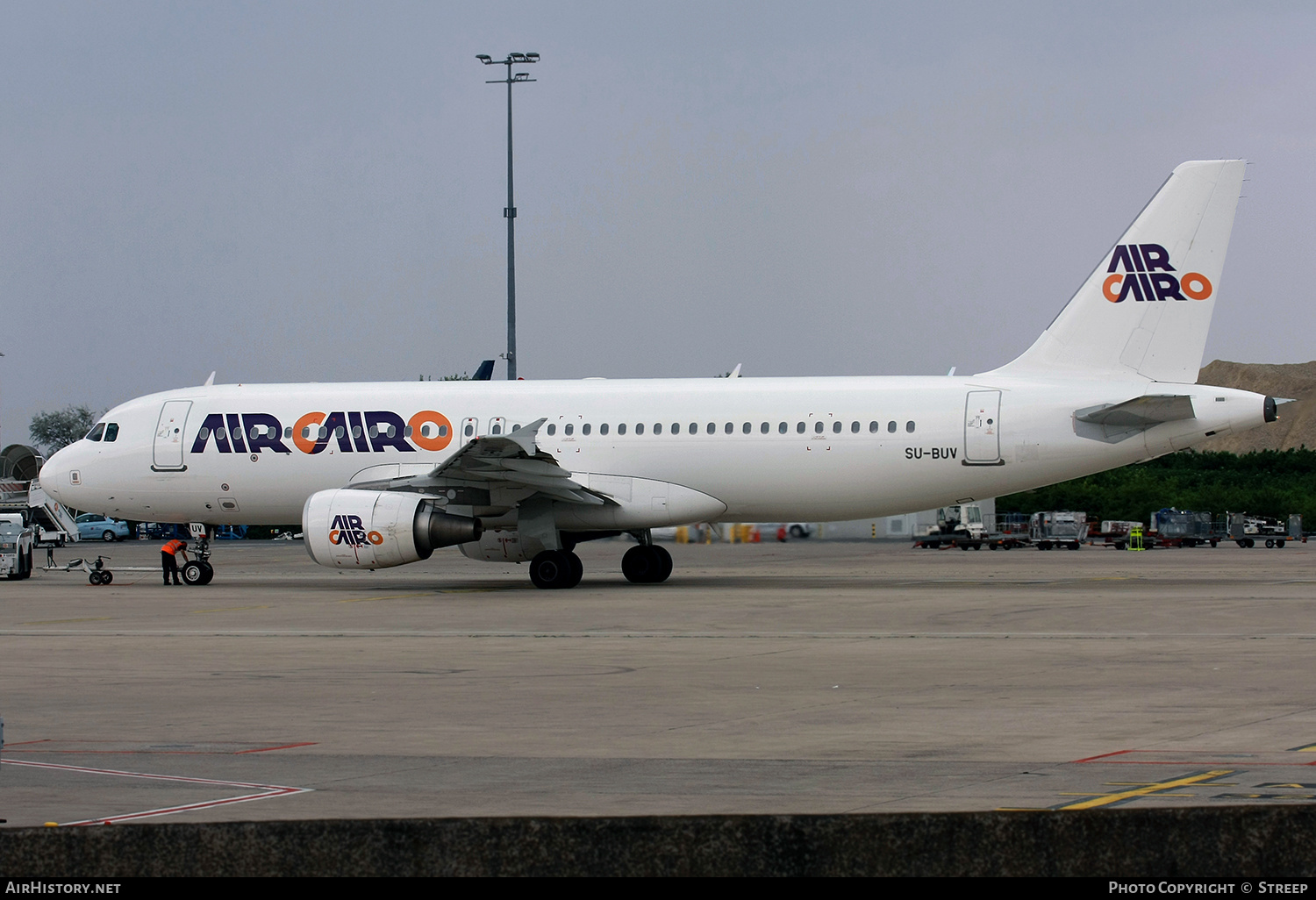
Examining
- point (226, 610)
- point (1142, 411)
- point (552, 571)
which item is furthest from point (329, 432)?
point (1142, 411)

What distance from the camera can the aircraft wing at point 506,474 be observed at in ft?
77.5

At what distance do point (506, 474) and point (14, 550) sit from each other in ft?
48.6

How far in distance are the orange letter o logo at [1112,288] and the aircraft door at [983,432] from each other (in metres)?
2.60

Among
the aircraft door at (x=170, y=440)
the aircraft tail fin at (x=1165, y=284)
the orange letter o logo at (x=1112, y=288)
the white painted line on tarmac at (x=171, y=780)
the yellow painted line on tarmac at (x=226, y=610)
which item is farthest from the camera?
the aircraft door at (x=170, y=440)

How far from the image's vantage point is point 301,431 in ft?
90.1

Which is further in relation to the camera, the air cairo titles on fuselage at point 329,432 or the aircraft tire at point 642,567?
the aircraft tire at point 642,567

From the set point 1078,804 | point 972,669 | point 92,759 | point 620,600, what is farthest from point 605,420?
point 1078,804

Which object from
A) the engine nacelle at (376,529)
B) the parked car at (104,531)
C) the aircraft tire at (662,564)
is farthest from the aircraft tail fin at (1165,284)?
the parked car at (104,531)

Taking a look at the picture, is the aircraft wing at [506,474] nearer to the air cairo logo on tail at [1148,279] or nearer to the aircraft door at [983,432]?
the aircraft door at [983,432]

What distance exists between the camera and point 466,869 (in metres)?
4.80

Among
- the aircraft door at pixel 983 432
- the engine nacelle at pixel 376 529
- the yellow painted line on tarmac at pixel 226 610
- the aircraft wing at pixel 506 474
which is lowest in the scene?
the yellow painted line on tarmac at pixel 226 610

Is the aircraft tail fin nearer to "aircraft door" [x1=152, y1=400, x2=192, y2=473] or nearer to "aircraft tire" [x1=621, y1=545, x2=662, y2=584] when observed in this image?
"aircraft tire" [x1=621, y1=545, x2=662, y2=584]

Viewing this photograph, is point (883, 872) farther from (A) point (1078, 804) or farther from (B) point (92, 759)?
(B) point (92, 759)

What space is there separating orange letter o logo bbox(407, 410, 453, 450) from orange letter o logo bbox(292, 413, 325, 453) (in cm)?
185
